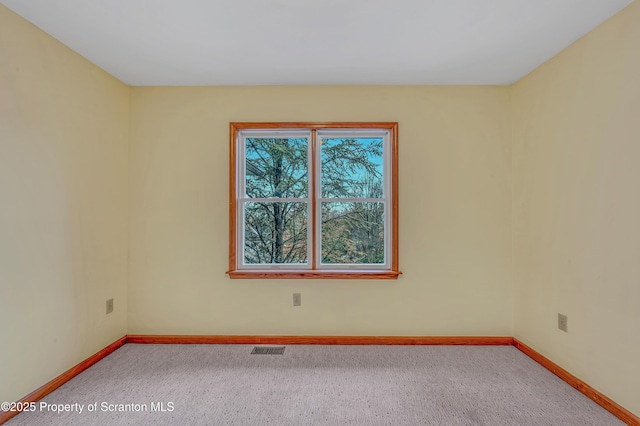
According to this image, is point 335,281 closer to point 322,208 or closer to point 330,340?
point 330,340

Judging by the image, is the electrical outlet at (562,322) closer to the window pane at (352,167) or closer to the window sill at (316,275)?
the window sill at (316,275)

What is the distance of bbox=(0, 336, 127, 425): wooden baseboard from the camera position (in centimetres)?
167

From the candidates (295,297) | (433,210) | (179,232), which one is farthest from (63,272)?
(433,210)

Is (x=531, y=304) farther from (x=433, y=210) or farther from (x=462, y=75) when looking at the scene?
(x=462, y=75)

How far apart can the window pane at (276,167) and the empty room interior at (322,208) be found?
0.05 meters

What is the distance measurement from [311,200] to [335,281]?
31.7 inches

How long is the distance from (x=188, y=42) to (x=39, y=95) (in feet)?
3.38

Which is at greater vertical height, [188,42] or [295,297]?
[188,42]

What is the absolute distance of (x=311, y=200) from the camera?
271 centimetres

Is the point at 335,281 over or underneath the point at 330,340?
over

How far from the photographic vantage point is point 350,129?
2.65 meters

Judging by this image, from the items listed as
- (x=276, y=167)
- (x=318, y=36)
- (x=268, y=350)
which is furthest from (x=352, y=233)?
(x=318, y=36)

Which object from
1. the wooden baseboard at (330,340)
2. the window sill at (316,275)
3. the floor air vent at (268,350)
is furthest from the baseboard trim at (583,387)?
the floor air vent at (268,350)

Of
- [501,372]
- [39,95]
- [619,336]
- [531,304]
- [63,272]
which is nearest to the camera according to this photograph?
[619,336]
